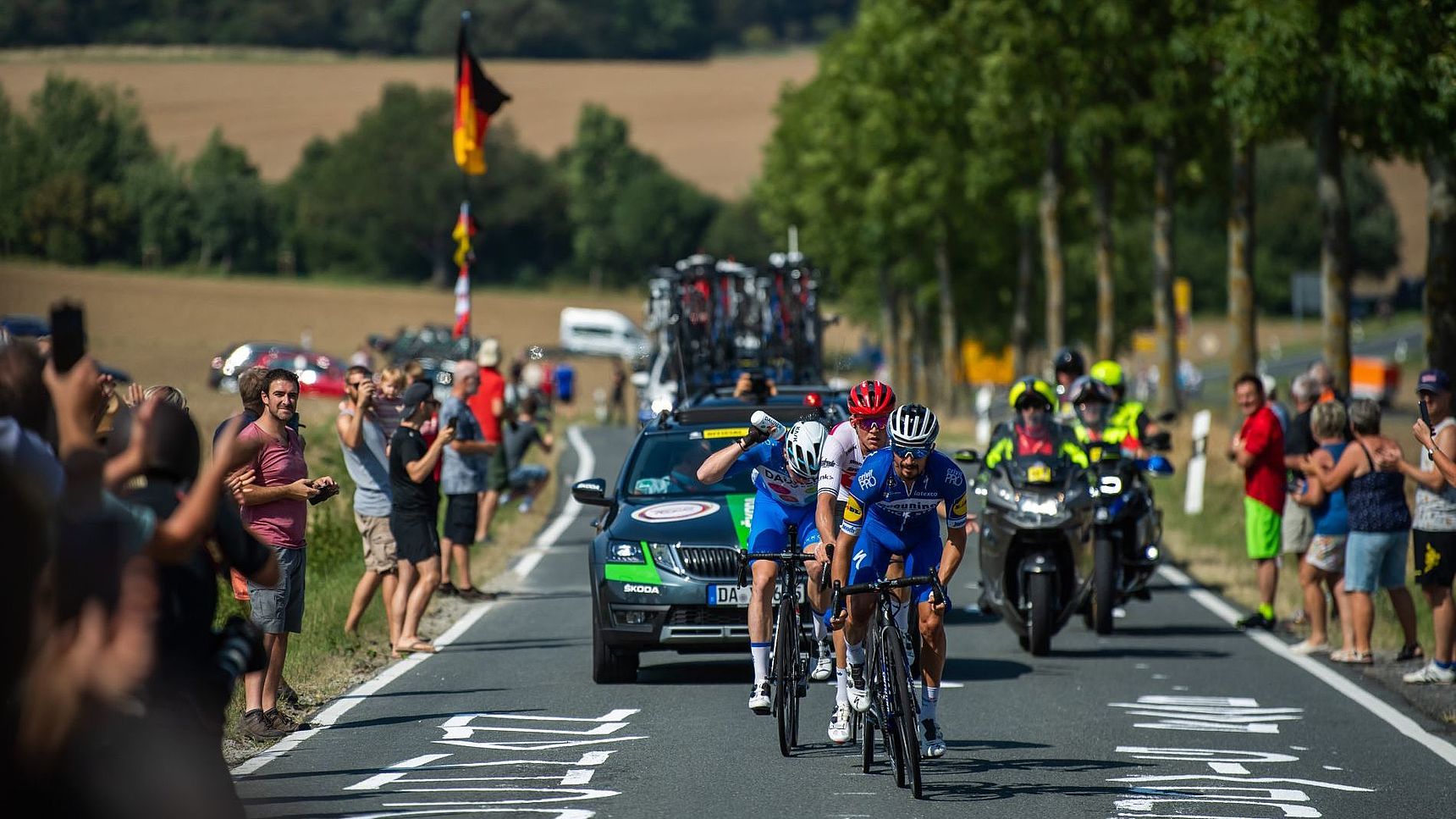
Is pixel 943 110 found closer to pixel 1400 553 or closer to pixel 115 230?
pixel 115 230

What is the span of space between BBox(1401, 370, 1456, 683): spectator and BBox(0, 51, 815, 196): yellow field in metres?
93.6

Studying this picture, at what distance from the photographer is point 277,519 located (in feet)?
37.9

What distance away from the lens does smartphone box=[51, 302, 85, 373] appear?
696 cm

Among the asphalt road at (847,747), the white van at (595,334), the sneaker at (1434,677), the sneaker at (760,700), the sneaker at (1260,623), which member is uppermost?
the white van at (595,334)

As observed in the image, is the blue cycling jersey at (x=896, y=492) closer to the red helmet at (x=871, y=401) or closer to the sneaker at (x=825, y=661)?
the red helmet at (x=871, y=401)

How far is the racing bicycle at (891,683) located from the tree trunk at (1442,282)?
13.6 meters

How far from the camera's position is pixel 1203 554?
22.6 metres

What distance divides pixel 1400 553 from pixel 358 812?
8.08m

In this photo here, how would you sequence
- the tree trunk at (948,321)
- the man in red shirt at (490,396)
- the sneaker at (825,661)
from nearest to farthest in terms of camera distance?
the sneaker at (825,661), the man in red shirt at (490,396), the tree trunk at (948,321)

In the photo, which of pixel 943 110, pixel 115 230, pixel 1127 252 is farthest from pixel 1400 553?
pixel 1127 252

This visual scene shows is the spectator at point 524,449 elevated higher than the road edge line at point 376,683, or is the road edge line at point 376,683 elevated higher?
the spectator at point 524,449

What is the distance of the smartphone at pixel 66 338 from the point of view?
22.8ft

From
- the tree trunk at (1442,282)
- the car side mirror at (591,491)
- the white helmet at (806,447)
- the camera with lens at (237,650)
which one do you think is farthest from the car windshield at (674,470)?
the tree trunk at (1442,282)

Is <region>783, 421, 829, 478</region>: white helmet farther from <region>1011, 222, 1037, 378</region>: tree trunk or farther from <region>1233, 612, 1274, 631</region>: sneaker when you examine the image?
<region>1011, 222, 1037, 378</region>: tree trunk
